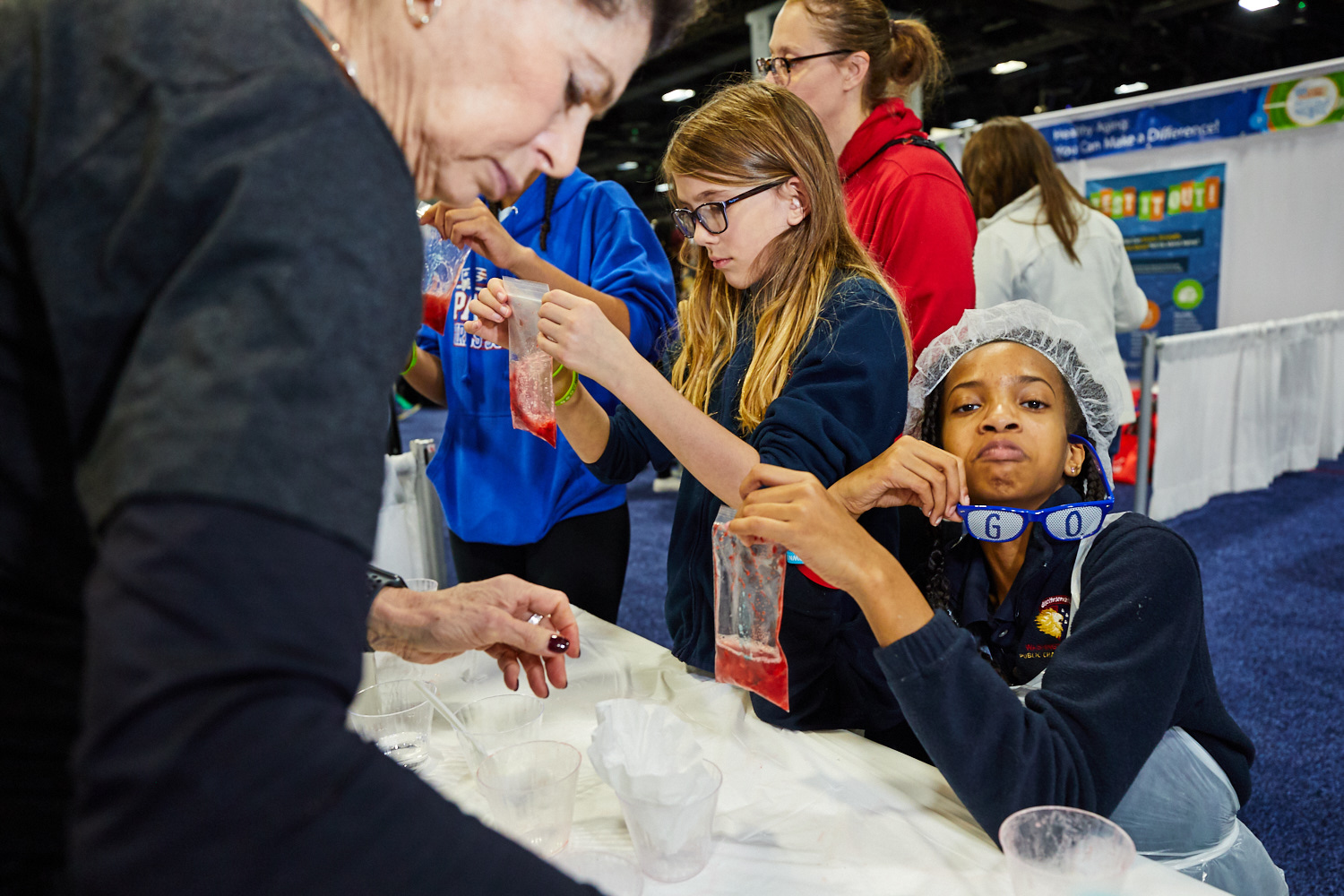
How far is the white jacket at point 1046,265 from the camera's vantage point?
131 inches

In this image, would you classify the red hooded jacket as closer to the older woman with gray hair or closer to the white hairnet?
the white hairnet

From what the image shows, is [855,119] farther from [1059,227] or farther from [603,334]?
[1059,227]

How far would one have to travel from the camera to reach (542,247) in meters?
2.09

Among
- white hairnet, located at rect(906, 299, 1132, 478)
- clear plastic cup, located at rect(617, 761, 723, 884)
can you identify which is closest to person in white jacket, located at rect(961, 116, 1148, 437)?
white hairnet, located at rect(906, 299, 1132, 478)

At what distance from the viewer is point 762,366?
1.61 m

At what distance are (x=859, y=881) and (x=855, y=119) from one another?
1.88 metres

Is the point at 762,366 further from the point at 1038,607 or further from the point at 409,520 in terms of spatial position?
the point at 409,520

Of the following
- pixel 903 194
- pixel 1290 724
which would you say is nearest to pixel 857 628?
pixel 903 194

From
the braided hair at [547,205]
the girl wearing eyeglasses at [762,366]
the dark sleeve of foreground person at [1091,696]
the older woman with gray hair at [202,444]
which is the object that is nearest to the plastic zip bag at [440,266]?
the braided hair at [547,205]

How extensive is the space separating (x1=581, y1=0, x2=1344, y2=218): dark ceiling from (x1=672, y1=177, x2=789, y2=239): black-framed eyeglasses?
6.49 meters

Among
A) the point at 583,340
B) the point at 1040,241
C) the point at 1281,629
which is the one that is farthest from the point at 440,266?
the point at 1281,629

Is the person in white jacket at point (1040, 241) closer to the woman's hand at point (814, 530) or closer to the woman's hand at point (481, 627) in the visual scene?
the woman's hand at point (814, 530)

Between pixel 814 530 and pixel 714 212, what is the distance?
84 centimetres

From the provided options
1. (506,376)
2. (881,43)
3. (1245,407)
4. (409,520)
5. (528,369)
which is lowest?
(1245,407)
